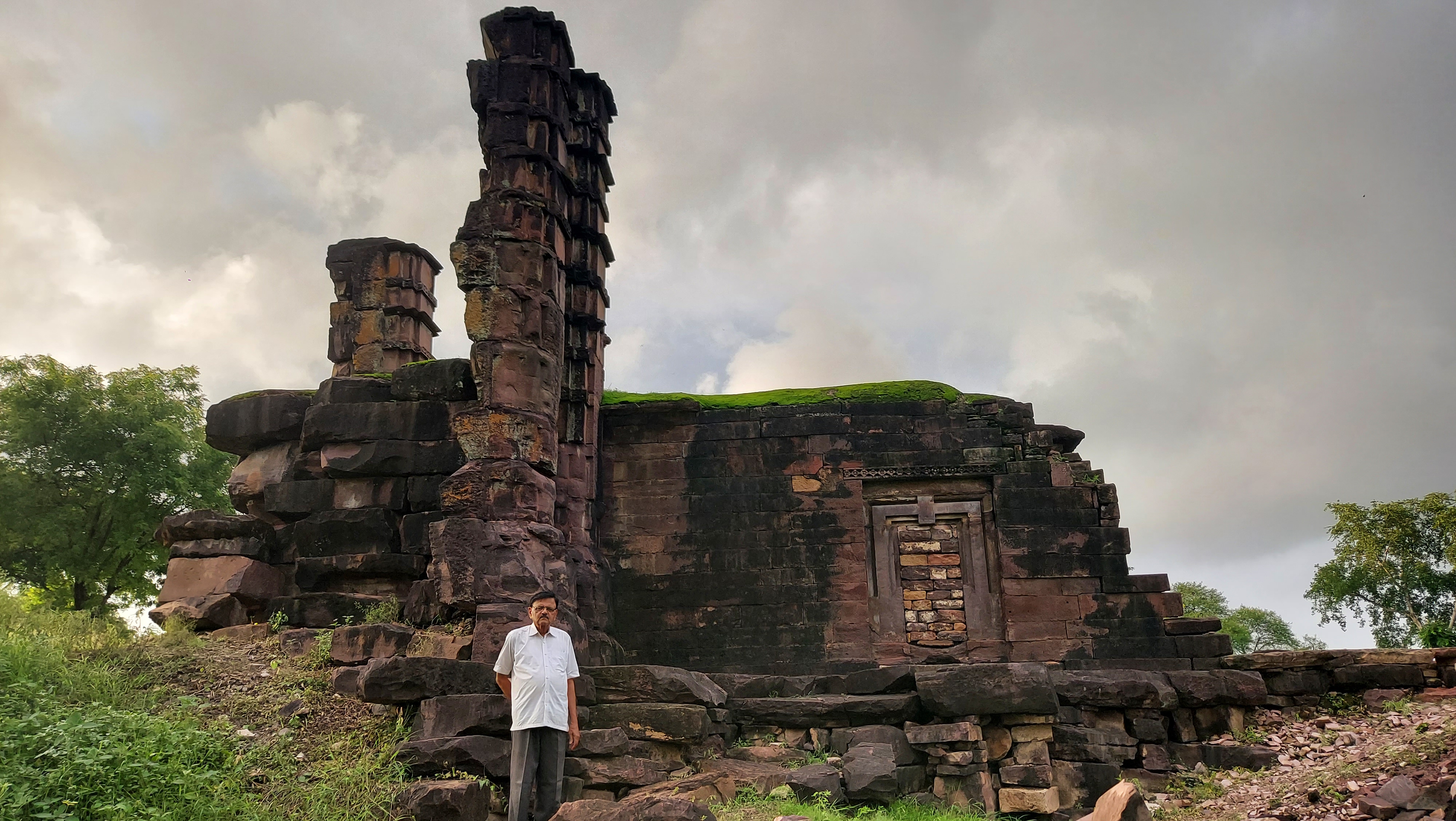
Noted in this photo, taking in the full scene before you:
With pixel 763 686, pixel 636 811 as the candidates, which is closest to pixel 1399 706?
pixel 763 686

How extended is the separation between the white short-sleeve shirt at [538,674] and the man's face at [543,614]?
4 centimetres

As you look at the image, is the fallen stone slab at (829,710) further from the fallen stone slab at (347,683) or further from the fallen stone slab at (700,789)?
the fallen stone slab at (347,683)

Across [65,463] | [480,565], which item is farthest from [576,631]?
[65,463]

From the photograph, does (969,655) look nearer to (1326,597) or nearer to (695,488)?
(695,488)

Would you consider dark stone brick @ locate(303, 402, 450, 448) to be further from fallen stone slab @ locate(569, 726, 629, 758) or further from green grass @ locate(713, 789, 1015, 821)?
green grass @ locate(713, 789, 1015, 821)

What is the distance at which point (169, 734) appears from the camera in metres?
6.48

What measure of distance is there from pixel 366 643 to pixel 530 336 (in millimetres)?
3659

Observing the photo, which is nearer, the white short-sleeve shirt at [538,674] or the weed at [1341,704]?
the white short-sleeve shirt at [538,674]

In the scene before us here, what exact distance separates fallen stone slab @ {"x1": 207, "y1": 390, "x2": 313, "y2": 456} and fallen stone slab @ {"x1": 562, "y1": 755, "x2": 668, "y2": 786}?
679cm

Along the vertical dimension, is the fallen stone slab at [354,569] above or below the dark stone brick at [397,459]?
below

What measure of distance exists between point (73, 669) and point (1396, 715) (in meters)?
11.5

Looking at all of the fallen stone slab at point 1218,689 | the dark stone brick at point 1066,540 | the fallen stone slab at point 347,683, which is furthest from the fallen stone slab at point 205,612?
the fallen stone slab at point 1218,689

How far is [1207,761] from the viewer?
899 cm

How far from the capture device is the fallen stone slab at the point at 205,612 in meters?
10.1
